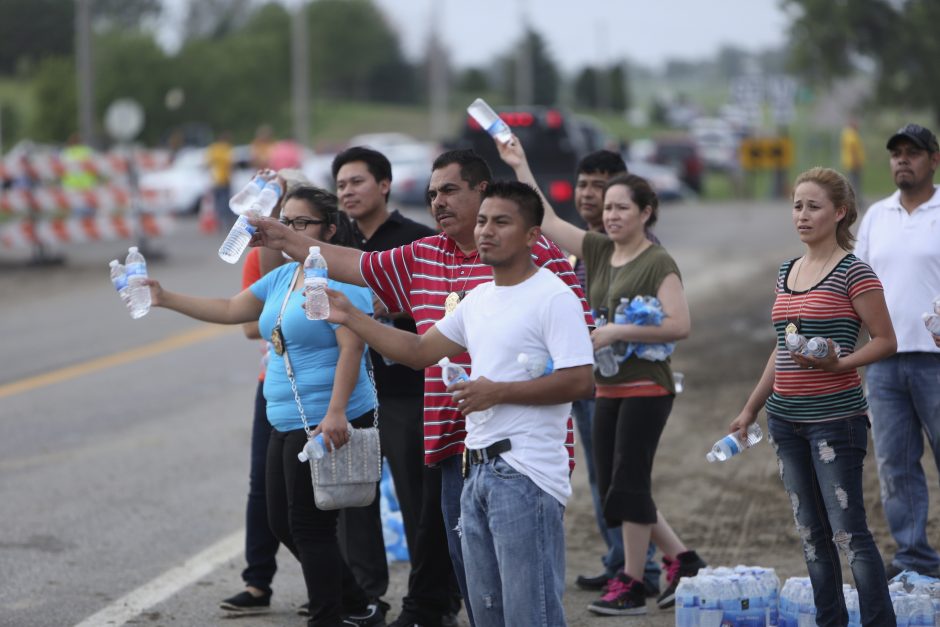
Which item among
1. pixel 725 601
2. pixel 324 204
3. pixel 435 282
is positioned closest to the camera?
pixel 435 282

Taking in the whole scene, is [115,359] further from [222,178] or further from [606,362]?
[222,178]

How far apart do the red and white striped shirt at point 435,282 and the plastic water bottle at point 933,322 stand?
58.5 inches

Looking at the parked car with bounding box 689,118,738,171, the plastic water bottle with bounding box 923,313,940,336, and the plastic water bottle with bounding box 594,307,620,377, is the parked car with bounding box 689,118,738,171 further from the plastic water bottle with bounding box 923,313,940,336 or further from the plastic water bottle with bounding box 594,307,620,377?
the plastic water bottle with bounding box 923,313,940,336

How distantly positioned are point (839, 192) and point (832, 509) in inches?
Answer: 48.0

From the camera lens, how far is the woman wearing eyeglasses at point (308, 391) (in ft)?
19.8

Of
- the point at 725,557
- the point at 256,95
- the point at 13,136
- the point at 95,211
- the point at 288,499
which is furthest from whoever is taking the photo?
the point at 256,95

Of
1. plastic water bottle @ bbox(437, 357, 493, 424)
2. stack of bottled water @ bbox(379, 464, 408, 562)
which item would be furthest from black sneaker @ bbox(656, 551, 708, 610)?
plastic water bottle @ bbox(437, 357, 493, 424)

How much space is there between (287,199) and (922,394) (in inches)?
116

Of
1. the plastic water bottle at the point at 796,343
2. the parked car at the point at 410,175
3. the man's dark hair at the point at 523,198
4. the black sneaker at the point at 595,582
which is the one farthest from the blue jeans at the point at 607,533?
the parked car at the point at 410,175

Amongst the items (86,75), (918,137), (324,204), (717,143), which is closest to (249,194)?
(324,204)

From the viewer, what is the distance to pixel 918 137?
648cm

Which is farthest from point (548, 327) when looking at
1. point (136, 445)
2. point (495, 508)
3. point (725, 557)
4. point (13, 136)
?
point (13, 136)

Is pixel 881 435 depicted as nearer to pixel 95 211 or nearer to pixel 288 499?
pixel 288 499

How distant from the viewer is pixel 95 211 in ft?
78.7
